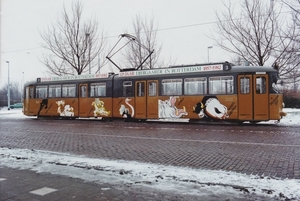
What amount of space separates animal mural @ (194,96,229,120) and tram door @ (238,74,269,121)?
96 centimetres

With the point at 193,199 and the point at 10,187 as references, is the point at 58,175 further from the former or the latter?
the point at 193,199

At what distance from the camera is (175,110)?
18.9 m

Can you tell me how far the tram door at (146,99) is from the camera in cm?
1961

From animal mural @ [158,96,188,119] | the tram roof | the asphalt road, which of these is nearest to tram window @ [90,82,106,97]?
the tram roof

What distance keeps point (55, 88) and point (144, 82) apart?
8.53 metres

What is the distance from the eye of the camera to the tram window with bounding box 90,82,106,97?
21922mm

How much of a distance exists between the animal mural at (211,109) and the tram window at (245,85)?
1.37 meters

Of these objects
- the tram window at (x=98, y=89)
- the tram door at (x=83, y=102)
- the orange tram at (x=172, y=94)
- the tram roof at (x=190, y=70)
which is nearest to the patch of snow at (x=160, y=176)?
the orange tram at (x=172, y=94)

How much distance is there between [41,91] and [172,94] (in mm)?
12195

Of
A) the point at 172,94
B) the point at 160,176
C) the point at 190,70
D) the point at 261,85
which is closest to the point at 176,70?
the point at 190,70

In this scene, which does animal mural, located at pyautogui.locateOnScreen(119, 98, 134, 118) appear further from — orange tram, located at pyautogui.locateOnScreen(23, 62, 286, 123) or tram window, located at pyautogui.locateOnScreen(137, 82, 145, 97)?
tram window, located at pyautogui.locateOnScreen(137, 82, 145, 97)

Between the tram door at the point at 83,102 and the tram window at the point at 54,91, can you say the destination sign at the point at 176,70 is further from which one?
the tram window at the point at 54,91

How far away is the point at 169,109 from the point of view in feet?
62.6

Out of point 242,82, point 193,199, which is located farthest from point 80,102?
point 193,199
